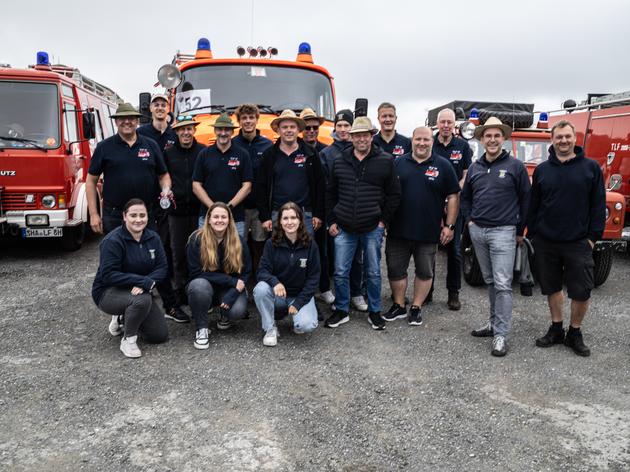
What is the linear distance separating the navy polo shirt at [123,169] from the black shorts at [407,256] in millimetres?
2356

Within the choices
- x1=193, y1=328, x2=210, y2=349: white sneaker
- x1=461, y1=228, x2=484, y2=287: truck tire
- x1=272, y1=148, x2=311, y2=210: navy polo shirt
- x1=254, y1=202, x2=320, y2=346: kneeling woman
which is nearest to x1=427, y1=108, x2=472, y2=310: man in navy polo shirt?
x1=461, y1=228, x2=484, y2=287: truck tire

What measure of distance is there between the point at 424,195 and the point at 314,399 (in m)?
2.30

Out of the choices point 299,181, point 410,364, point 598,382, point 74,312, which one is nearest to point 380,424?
point 410,364

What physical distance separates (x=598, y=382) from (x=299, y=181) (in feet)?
9.82

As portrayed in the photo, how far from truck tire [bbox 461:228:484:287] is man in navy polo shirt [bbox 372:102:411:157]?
1.60 m

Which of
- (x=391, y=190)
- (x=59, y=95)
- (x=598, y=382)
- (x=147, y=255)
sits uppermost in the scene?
(x=59, y=95)

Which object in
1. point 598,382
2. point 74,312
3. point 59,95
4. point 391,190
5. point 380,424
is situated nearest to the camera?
point 380,424

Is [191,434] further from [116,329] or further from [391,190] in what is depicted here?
[391,190]

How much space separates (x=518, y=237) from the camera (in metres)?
4.79

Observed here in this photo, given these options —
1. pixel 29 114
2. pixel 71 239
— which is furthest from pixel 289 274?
pixel 29 114

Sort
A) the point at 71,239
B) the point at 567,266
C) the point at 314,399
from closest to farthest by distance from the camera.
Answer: the point at 314,399 < the point at 567,266 < the point at 71,239

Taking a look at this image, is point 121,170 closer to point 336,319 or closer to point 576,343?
point 336,319

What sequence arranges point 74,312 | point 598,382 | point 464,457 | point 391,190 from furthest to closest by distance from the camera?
point 74,312
point 391,190
point 598,382
point 464,457

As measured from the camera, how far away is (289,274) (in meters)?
4.91
